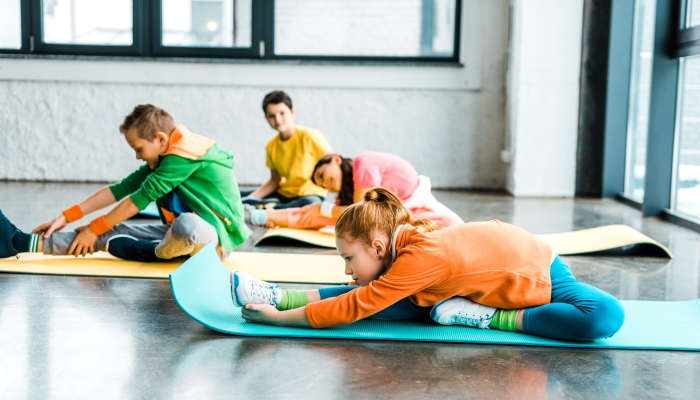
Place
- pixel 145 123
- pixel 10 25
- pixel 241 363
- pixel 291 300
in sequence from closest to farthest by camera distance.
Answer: pixel 241 363 < pixel 291 300 < pixel 145 123 < pixel 10 25

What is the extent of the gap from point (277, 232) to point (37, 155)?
3726 millimetres

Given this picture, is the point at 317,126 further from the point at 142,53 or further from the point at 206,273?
the point at 206,273

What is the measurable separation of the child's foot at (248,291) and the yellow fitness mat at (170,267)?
2.01 ft

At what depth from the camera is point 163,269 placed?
291cm

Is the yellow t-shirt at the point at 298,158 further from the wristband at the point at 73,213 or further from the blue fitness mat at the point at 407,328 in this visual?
the blue fitness mat at the point at 407,328

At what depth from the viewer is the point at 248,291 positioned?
2.06 meters

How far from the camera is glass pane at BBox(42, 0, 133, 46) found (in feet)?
21.0

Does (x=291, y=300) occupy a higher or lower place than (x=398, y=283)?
lower

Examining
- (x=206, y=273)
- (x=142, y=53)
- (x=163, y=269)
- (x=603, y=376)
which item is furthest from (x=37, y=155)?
(x=603, y=376)

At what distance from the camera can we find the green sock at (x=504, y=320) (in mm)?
2082

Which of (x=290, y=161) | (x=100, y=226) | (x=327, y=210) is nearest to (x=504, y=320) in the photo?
(x=100, y=226)

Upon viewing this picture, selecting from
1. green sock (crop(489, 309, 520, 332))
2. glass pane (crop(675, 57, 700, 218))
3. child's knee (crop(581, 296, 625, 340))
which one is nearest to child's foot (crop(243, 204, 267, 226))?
green sock (crop(489, 309, 520, 332))

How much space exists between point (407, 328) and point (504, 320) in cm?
28

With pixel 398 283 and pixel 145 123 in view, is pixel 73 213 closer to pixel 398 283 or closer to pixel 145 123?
pixel 145 123
